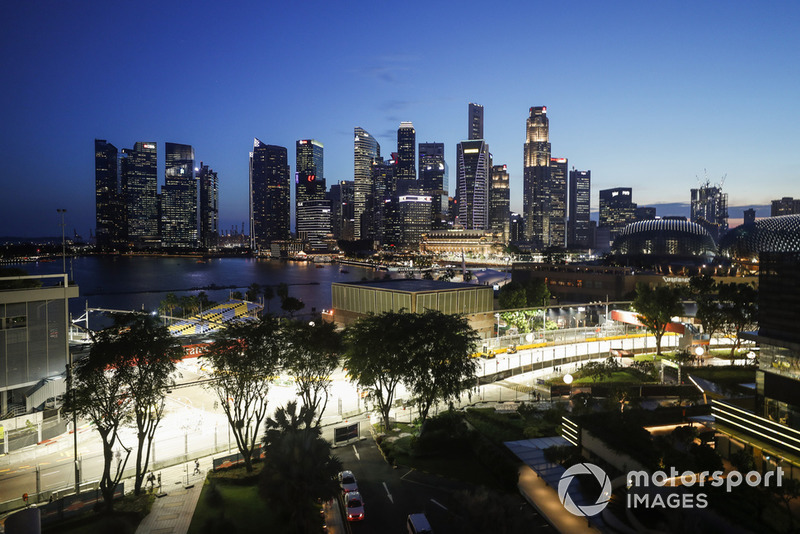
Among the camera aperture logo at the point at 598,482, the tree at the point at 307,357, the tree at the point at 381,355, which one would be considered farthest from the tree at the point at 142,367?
the camera aperture logo at the point at 598,482

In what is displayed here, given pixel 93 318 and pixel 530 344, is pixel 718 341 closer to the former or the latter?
pixel 530 344

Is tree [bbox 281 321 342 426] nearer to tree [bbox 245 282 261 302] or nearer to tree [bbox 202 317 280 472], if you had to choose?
tree [bbox 202 317 280 472]

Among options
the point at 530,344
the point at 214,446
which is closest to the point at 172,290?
the point at 530,344

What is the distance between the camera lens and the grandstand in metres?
51.0

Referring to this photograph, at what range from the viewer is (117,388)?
57.8 ft

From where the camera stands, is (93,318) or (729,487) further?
(93,318)

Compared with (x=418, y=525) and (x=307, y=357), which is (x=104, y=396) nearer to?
(x=307, y=357)

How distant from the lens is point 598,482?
17.3 m

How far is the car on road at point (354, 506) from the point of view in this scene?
53.5ft

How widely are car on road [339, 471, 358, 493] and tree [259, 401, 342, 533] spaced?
351 centimetres

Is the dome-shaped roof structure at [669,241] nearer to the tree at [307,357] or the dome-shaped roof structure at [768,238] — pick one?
the dome-shaped roof structure at [768,238]

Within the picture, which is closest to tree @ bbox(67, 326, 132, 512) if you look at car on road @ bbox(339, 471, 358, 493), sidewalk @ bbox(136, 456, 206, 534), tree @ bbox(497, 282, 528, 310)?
sidewalk @ bbox(136, 456, 206, 534)

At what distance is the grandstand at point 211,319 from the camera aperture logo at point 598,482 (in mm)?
27651

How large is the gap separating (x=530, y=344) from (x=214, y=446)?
1214 inches
